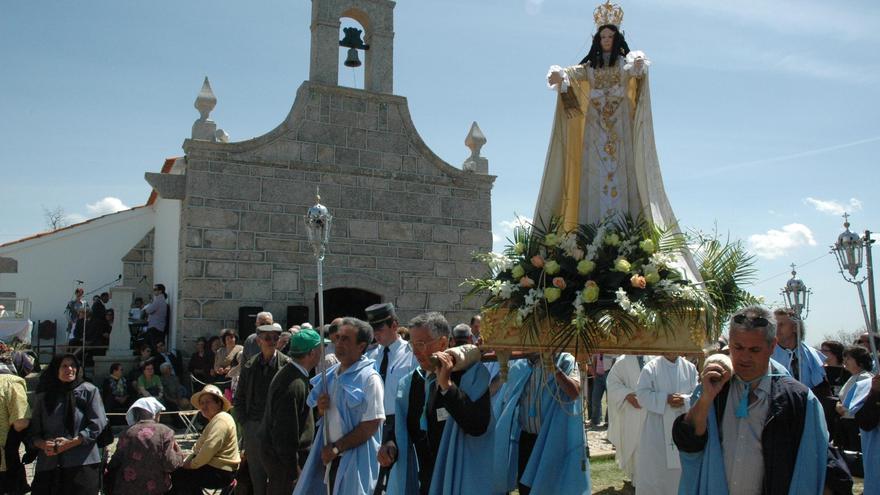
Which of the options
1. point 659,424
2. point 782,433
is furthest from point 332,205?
point 782,433

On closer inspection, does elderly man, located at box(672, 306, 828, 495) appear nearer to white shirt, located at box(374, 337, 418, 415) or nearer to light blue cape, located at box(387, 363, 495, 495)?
light blue cape, located at box(387, 363, 495, 495)

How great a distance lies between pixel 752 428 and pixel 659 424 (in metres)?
3.88

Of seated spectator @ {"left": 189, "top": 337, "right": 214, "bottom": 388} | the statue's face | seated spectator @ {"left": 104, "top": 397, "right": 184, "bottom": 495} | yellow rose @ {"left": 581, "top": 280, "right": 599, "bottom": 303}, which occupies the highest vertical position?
the statue's face

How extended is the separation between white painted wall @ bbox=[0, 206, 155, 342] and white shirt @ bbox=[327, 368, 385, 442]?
59.9 feet

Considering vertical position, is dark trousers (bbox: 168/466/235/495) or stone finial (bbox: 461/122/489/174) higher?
stone finial (bbox: 461/122/489/174)

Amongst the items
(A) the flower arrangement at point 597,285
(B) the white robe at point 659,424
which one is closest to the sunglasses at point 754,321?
(A) the flower arrangement at point 597,285

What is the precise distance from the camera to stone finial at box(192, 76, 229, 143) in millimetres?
13859

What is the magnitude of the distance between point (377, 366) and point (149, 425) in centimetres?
202

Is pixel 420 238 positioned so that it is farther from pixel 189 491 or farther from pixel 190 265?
pixel 189 491

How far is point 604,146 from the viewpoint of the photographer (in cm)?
503

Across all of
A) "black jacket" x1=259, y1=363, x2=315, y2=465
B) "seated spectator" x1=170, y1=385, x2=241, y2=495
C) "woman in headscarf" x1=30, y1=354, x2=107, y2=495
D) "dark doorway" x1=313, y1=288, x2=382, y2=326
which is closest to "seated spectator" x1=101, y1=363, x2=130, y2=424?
"dark doorway" x1=313, y1=288, x2=382, y2=326

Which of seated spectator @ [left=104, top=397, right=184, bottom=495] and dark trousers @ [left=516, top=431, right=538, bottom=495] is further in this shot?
seated spectator @ [left=104, top=397, right=184, bottom=495]

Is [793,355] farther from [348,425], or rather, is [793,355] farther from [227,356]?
Result: [227,356]

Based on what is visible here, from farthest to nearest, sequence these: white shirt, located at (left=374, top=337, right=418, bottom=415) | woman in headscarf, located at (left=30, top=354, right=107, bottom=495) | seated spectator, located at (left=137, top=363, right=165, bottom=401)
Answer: seated spectator, located at (left=137, top=363, right=165, bottom=401), woman in headscarf, located at (left=30, top=354, right=107, bottom=495), white shirt, located at (left=374, top=337, right=418, bottom=415)
